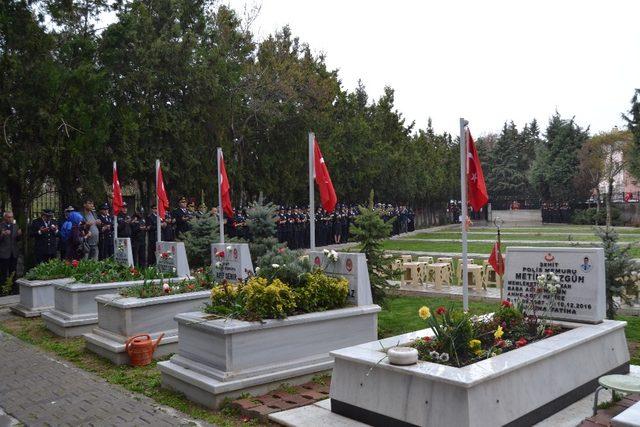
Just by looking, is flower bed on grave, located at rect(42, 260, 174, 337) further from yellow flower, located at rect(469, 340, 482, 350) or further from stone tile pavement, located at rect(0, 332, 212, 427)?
yellow flower, located at rect(469, 340, 482, 350)

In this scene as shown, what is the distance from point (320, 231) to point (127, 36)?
13.7 meters

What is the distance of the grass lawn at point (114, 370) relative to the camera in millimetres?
6297

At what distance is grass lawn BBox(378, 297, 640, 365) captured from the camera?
29.1 ft

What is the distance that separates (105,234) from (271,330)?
43.5 feet

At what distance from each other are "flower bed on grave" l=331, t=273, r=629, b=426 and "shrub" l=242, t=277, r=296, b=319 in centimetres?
148

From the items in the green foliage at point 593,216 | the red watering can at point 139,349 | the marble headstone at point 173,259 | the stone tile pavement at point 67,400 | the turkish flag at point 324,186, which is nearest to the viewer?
the stone tile pavement at point 67,400

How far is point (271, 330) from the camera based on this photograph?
6.92 meters

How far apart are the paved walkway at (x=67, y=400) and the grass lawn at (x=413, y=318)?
13.4 feet

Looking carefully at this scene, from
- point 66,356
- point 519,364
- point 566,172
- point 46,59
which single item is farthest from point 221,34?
point 566,172

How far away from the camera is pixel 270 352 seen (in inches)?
273

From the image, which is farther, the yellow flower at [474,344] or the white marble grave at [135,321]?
the white marble grave at [135,321]

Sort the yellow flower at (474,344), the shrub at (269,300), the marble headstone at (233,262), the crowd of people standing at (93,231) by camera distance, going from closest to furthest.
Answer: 1. the yellow flower at (474,344)
2. the shrub at (269,300)
3. the marble headstone at (233,262)
4. the crowd of people standing at (93,231)

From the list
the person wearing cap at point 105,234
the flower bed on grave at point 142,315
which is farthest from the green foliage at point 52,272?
the person wearing cap at point 105,234

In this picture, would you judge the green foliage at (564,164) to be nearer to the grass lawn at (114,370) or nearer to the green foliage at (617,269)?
the green foliage at (617,269)
